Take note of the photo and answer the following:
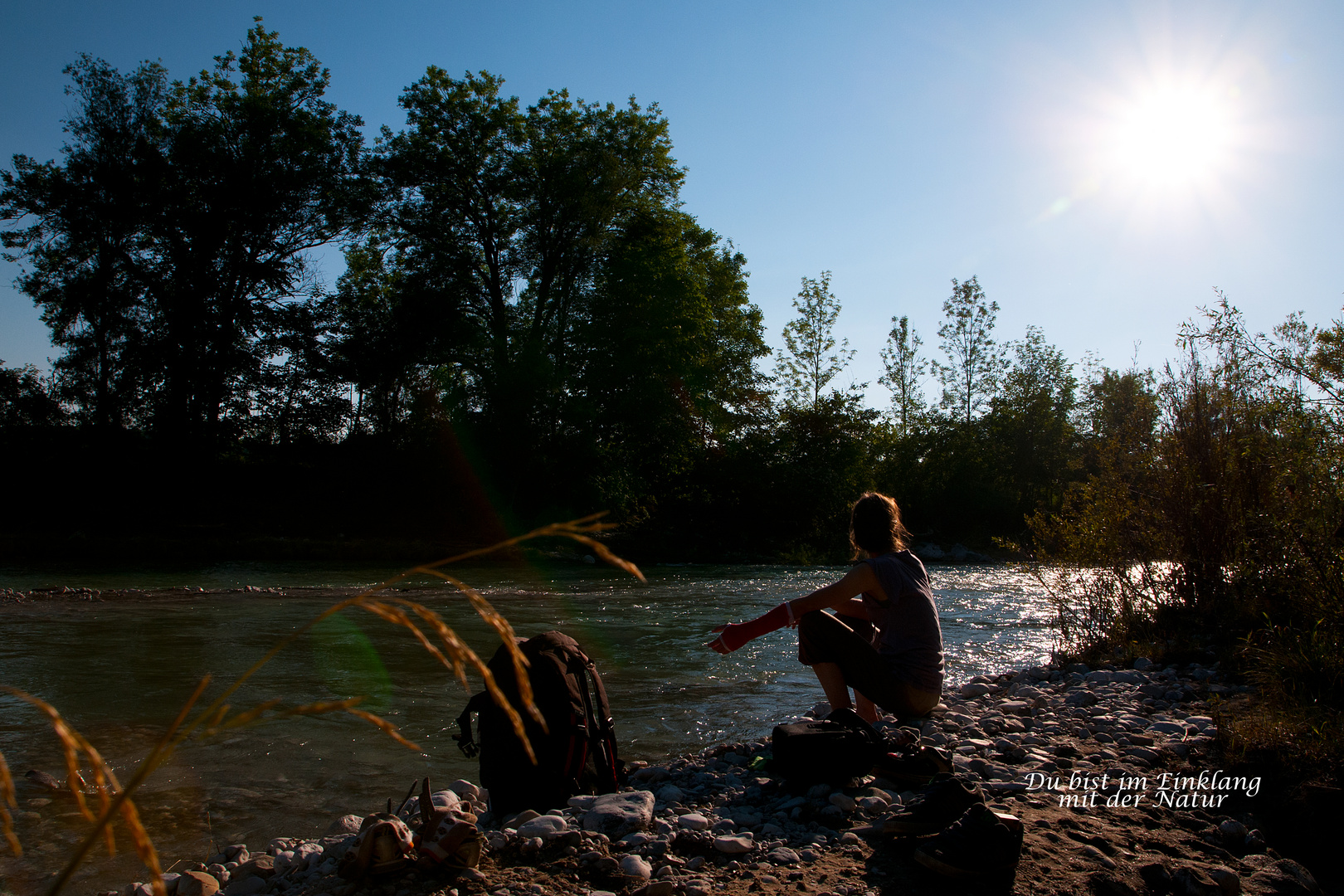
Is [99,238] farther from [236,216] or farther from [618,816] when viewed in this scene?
[618,816]

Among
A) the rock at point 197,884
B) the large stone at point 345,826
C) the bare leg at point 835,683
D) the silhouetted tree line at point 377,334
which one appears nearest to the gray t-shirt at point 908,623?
the bare leg at point 835,683

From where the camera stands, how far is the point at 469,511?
85.0 ft

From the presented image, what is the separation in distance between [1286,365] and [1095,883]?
13.8 feet

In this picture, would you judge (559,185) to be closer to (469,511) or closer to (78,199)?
(469,511)

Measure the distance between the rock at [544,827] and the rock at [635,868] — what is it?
0.31m

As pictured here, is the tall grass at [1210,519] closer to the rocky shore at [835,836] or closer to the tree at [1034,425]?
the rocky shore at [835,836]

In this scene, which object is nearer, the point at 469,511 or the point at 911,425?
the point at 469,511

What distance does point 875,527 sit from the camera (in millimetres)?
4406

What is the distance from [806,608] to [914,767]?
2.90 ft

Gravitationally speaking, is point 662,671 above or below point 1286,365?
below

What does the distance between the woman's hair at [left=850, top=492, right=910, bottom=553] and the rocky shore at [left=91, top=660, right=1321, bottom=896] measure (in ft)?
3.43

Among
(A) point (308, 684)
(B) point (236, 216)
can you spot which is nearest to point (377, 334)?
(B) point (236, 216)

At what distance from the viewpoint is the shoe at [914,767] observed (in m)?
3.47

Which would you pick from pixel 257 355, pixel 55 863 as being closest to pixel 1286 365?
pixel 55 863
